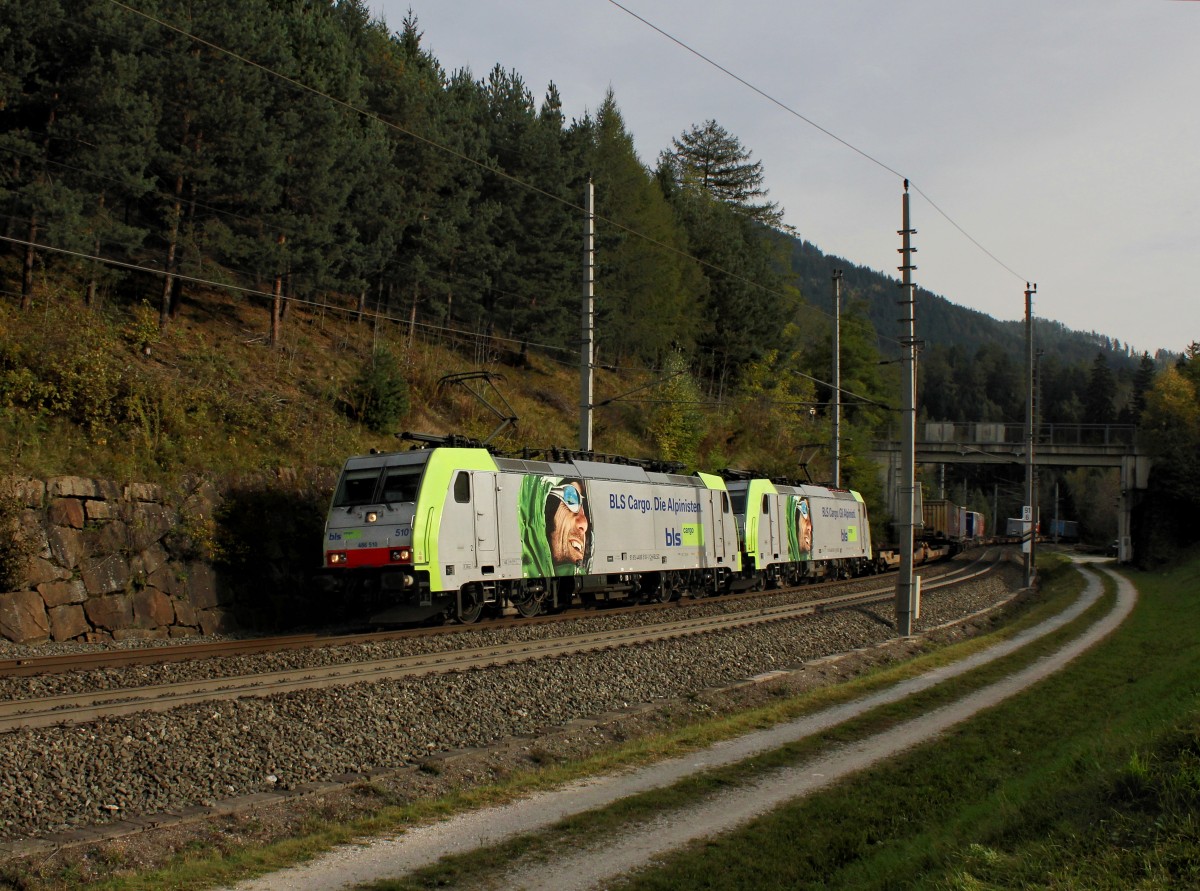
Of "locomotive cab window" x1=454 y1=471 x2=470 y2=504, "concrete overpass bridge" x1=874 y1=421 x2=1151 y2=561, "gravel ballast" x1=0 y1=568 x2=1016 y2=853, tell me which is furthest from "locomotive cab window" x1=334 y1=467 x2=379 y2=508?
"concrete overpass bridge" x1=874 y1=421 x2=1151 y2=561

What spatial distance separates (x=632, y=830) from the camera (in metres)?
7.56

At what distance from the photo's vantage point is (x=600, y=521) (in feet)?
75.6

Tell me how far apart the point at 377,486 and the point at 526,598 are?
4457 mm

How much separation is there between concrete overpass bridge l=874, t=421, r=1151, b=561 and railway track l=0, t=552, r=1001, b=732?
42.8 meters

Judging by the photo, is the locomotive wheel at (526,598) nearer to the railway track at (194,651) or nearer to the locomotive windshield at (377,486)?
the railway track at (194,651)

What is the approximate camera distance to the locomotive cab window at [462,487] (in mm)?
18906

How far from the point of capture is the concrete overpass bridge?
62062mm

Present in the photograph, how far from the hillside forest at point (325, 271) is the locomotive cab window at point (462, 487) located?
4.15m

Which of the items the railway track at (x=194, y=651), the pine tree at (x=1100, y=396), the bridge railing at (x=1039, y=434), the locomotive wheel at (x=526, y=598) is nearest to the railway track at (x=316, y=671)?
the railway track at (x=194, y=651)

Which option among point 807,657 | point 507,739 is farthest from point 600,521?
point 507,739

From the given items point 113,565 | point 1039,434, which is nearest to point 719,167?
point 1039,434

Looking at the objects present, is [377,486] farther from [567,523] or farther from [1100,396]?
[1100,396]

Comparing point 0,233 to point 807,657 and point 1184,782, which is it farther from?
point 1184,782

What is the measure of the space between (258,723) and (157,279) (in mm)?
25639
